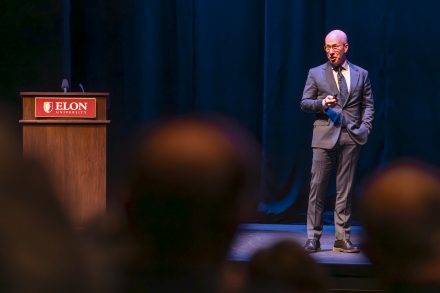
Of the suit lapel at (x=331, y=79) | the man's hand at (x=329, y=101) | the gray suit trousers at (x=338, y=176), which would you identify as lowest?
the gray suit trousers at (x=338, y=176)

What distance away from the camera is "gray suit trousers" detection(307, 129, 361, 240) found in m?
3.07

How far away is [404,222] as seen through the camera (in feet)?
0.72

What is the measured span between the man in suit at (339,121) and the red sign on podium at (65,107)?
96 centimetres

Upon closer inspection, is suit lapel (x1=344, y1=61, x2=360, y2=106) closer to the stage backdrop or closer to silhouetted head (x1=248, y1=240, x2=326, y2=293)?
the stage backdrop

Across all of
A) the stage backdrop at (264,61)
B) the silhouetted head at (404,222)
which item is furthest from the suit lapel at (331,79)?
the silhouetted head at (404,222)

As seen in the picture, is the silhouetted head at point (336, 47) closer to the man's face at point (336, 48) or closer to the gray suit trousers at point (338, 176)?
the man's face at point (336, 48)

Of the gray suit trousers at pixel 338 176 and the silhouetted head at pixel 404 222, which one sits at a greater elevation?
the silhouetted head at pixel 404 222

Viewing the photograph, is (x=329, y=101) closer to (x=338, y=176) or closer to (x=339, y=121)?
(x=339, y=121)

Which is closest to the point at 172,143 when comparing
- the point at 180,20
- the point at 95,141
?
the point at 95,141

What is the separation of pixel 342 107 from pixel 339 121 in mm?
72

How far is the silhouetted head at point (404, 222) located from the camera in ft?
0.72

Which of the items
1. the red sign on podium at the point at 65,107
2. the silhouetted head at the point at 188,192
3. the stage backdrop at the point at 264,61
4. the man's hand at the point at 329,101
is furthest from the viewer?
the stage backdrop at the point at 264,61

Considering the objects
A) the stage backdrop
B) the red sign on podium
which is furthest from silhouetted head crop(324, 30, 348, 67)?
the stage backdrop

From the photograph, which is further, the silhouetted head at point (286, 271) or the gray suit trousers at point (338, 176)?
the gray suit trousers at point (338, 176)
